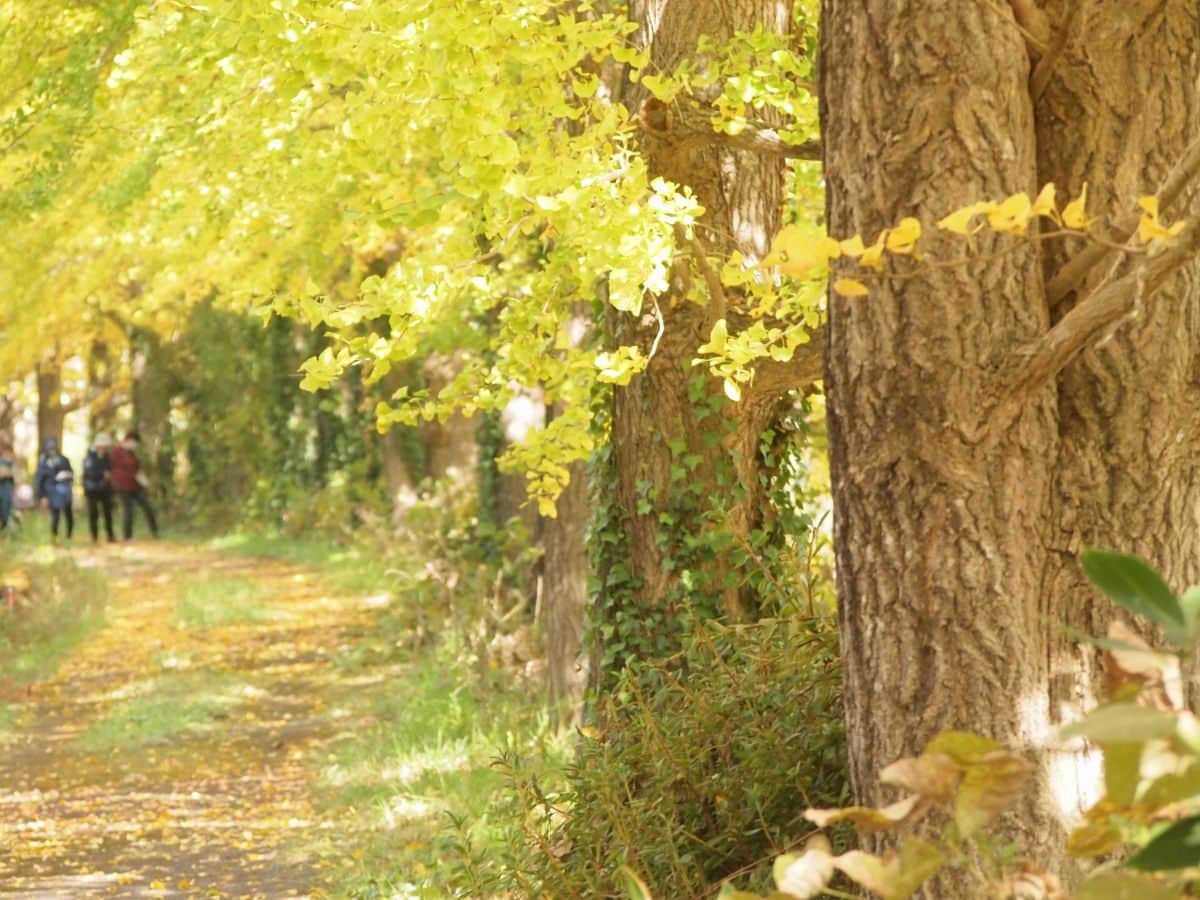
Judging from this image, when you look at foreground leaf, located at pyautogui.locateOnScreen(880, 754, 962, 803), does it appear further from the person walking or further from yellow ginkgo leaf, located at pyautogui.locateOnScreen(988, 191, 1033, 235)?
the person walking

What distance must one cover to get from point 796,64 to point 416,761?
17.0 feet

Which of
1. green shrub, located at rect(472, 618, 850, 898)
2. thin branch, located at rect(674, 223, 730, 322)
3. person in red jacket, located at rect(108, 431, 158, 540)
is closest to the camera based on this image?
green shrub, located at rect(472, 618, 850, 898)

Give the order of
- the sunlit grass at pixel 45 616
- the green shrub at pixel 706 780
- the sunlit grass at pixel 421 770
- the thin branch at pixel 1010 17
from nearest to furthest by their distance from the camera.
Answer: the thin branch at pixel 1010 17, the green shrub at pixel 706 780, the sunlit grass at pixel 421 770, the sunlit grass at pixel 45 616

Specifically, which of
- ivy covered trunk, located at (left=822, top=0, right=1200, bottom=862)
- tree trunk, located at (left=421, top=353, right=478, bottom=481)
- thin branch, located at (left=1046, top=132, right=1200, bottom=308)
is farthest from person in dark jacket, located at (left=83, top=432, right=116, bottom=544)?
thin branch, located at (left=1046, top=132, right=1200, bottom=308)

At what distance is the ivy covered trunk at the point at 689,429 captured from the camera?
23.8 ft

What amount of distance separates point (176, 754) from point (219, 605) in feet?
23.3

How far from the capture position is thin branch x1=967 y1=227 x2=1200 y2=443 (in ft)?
10.4

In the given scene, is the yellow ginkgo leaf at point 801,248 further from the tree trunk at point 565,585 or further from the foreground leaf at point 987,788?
the tree trunk at point 565,585

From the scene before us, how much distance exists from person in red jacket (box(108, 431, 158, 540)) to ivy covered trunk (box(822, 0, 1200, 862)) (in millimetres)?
23788

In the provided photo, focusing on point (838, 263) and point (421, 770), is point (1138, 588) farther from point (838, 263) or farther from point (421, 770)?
point (421, 770)

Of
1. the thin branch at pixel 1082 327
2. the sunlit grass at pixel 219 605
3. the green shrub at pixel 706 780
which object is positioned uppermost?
the thin branch at pixel 1082 327

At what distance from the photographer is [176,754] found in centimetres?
1138

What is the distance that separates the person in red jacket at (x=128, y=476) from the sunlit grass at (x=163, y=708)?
12853 millimetres

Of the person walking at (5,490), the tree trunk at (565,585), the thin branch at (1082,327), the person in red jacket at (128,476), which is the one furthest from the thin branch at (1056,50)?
the person walking at (5,490)
